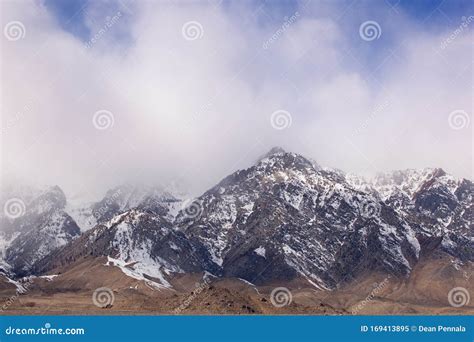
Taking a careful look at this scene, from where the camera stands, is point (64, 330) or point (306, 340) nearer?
point (64, 330)

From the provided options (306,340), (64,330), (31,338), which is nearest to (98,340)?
(64,330)

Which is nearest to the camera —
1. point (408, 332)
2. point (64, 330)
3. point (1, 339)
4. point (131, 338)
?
point (1, 339)

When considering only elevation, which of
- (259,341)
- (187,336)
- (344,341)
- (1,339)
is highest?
(344,341)

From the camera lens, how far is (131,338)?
456 feet

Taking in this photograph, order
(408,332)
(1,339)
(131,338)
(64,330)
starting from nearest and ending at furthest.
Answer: (1,339), (64,330), (408,332), (131,338)

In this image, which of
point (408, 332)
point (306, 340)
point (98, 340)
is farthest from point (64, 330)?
point (408, 332)

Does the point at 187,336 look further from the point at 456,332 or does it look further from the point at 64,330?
the point at 456,332

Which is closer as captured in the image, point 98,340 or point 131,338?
point 98,340

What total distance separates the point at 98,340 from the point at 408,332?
5885 centimetres

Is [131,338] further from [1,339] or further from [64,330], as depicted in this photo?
[1,339]

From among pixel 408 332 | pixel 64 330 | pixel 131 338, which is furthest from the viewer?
pixel 131 338

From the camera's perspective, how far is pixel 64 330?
380 ft

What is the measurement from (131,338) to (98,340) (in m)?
17.1

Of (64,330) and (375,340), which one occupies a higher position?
(375,340)
